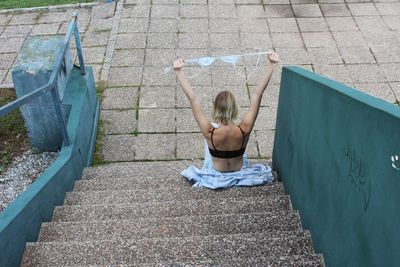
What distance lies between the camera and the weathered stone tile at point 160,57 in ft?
23.6

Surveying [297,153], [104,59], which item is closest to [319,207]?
[297,153]

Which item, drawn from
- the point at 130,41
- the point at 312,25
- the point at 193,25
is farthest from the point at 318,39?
the point at 130,41

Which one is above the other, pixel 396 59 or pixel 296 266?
pixel 296 266

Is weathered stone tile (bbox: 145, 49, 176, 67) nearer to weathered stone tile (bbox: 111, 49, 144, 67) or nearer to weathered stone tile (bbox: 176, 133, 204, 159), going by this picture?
weathered stone tile (bbox: 111, 49, 144, 67)

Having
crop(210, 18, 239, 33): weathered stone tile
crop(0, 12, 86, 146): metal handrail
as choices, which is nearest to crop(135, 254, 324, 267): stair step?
crop(0, 12, 86, 146): metal handrail

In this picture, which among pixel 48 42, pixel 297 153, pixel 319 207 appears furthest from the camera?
pixel 48 42

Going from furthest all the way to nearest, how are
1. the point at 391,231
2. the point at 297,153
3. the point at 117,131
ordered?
the point at 117,131 < the point at 297,153 < the point at 391,231

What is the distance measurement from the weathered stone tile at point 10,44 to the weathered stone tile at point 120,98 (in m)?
2.05

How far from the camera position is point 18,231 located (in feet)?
11.0

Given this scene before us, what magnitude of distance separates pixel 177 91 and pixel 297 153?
3.07 meters

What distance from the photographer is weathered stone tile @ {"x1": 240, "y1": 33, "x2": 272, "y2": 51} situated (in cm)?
745

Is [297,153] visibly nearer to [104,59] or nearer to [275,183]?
[275,183]

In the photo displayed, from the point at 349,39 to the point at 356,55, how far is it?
45cm

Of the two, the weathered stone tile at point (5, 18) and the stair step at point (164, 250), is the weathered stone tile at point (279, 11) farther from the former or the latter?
the stair step at point (164, 250)
